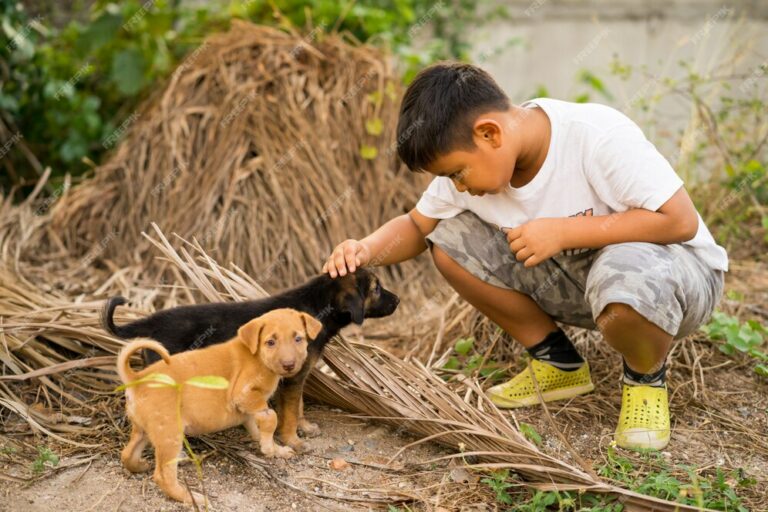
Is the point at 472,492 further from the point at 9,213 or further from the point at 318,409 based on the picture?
the point at 9,213

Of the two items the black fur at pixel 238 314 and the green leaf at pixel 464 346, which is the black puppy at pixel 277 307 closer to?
the black fur at pixel 238 314

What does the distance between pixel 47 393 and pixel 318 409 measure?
1166mm

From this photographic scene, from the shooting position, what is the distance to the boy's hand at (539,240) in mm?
3260

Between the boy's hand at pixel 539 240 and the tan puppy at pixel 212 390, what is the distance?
874mm

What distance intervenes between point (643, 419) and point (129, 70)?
4.91 meters

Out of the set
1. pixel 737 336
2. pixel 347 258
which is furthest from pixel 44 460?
pixel 737 336

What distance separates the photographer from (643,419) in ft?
11.2

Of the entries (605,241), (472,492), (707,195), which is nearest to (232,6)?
(707,195)

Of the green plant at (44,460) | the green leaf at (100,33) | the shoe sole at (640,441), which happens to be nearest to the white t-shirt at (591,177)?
the shoe sole at (640,441)

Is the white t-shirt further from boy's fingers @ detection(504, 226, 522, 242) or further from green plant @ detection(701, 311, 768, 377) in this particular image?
green plant @ detection(701, 311, 768, 377)

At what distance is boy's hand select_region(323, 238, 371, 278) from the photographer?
3.53 metres

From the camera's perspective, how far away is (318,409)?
3.72 metres

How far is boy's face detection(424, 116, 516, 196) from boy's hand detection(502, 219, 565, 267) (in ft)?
0.71

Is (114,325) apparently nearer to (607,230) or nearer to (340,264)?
(340,264)
